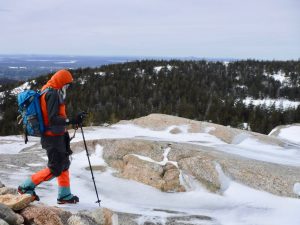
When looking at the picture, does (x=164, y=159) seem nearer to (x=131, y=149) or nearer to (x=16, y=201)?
(x=131, y=149)

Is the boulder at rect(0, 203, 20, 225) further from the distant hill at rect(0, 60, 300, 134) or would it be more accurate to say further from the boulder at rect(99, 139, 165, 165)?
the distant hill at rect(0, 60, 300, 134)

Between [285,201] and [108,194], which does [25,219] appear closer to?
[108,194]

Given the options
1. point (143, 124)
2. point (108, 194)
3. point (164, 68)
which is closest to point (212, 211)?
point (108, 194)

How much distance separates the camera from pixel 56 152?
727 centimetres

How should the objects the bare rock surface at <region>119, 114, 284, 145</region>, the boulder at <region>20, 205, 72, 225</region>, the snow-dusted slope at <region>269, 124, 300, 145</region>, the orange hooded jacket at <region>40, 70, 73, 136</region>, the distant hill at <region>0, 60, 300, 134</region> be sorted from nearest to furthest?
the boulder at <region>20, 205, 72, 225</region>, the orange hooded jacket at <region>40, 70, 73, 136</region>, the bare rock surface at <region>119, 114, 284, 145</region>, the snow-dusted slope at <region>269, 124, 300, 145</region>, the distant hill at <region>0, 60, 300, 134</region>

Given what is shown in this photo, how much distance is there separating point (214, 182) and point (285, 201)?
5.66ft

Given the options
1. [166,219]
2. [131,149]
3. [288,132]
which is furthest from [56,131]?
[288,132]

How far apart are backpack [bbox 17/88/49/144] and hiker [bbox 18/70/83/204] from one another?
0.09 meters

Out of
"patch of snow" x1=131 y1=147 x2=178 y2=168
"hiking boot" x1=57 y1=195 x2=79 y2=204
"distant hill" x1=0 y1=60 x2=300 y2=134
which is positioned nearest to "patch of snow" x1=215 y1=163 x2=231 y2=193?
"patch of snow" x1=131 y1=147 x2=178 y2=168

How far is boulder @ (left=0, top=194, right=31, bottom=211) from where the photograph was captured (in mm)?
6230

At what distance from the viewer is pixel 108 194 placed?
960 cm

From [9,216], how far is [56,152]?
5.80ft

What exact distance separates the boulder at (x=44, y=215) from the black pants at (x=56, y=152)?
1.10 meters

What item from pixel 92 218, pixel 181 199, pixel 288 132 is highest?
pixel 92 218
